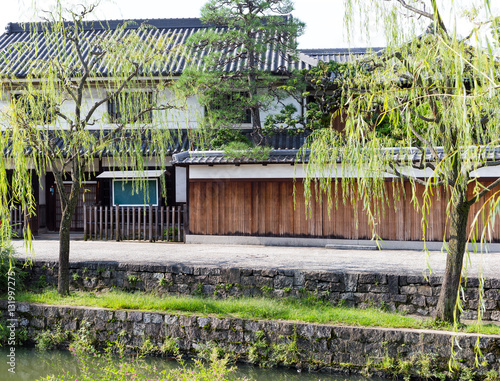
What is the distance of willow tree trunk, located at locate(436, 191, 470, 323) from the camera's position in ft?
18.1

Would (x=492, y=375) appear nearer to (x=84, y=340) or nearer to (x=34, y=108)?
(x=84, y=340)

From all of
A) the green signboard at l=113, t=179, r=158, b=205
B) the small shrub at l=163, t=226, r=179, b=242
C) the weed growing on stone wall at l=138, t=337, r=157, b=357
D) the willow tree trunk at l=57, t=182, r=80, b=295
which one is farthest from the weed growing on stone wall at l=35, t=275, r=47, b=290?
the green signboard at l=113, t=179, r=158, b=205

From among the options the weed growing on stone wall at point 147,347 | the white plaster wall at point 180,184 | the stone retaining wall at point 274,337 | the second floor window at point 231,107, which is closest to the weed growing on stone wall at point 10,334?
the stone retaining wall at point 274,337

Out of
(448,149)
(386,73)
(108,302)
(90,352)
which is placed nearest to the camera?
(448,149)

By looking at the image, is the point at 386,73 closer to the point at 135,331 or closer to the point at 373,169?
the point at 373,169

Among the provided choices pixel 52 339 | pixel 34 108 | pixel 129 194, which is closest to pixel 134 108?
pixel 34 108

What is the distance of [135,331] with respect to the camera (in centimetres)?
658

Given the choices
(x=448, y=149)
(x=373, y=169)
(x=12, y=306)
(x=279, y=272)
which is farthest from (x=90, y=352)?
(x=448, y=149)

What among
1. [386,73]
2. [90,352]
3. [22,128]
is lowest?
[90,352]

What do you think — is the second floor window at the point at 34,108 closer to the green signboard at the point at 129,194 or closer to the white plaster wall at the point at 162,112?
the white plaster wall at the point at 162,112

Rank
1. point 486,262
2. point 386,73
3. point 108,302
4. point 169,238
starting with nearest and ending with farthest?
point 386,73, point 108,302, point 486,262, point 169,238

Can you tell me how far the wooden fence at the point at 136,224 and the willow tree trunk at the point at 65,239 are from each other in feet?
15.5

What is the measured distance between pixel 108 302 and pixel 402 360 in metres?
4.34

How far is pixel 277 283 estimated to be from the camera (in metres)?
7.28
